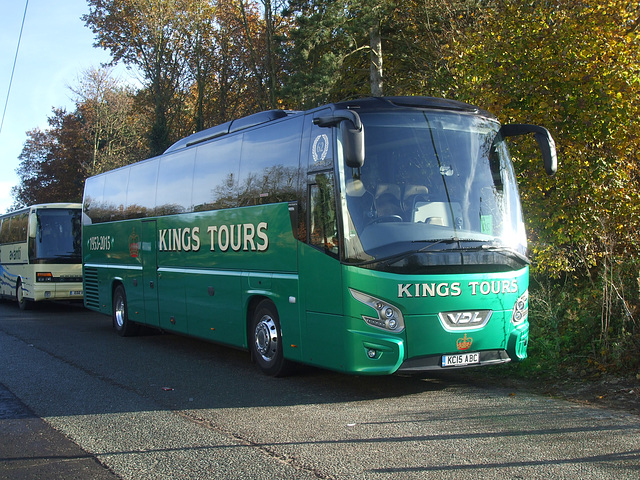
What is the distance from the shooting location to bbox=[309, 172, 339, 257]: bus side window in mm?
7750

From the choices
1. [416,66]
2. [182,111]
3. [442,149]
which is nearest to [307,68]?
[416,66]

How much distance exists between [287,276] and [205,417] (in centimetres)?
220

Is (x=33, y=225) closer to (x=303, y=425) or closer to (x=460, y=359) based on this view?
(x=303, y=425)

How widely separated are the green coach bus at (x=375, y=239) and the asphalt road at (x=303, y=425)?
20.5 inches

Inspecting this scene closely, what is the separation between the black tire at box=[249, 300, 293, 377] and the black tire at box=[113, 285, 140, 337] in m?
5.42

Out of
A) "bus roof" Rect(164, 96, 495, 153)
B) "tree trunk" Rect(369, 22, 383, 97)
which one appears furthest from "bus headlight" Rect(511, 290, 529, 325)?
"tree trunk" Rect(369, 22, 383, 97)

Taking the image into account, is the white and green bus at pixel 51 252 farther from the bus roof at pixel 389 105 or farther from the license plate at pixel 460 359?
the license plate at pixel 460 359

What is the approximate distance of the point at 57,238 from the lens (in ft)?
67.1

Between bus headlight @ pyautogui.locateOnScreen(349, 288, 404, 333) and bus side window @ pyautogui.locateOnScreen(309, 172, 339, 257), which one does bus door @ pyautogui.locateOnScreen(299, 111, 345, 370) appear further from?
bus headlight @ pyautogui.locateOnScreen(349, 288, 404, 333)

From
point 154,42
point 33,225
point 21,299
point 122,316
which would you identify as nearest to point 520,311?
point 122,316

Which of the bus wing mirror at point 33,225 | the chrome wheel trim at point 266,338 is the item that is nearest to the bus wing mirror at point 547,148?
the chrome wheel trim at point 266,338

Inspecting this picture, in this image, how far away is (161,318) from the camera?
12.5 m

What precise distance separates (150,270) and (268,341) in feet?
14.7

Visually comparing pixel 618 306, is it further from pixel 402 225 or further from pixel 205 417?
pixel 205 417
